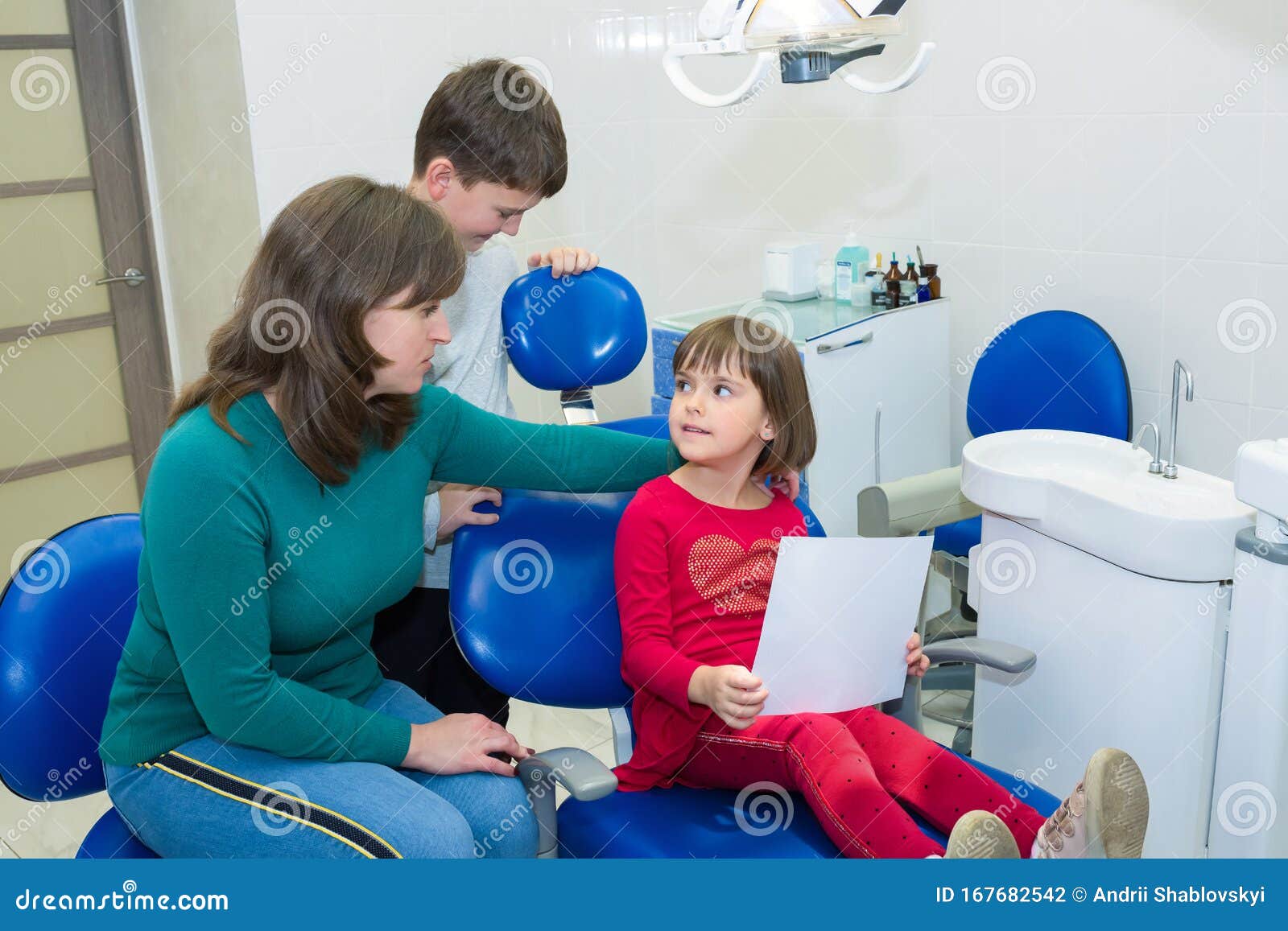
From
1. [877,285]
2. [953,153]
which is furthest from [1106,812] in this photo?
[953,153]

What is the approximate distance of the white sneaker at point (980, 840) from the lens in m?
1.23

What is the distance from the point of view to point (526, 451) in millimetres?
1587

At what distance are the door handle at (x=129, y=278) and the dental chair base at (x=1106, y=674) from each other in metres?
2.27

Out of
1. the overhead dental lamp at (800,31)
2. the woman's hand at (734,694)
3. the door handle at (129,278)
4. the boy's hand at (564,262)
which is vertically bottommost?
the woman's hand at (734,694)

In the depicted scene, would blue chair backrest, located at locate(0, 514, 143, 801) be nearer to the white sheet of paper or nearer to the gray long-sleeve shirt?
the gray long-sleeve shirt

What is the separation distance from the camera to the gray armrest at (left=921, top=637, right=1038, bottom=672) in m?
1.58

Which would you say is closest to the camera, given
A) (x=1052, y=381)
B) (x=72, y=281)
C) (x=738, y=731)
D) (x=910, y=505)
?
(x=738, y=731)

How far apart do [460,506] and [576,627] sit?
0.22 meters

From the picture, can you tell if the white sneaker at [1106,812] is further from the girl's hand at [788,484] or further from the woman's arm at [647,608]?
the girl's hand at [788,484]

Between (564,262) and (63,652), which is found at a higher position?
A: (564,262)

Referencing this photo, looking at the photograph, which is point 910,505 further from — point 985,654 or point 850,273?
point 850,273

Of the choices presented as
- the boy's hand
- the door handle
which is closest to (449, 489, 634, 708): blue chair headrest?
the boy's hand

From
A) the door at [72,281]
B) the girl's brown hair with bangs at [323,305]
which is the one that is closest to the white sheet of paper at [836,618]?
the girl's brown hair with bangs at [323,305]

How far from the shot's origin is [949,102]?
277 centimetres
